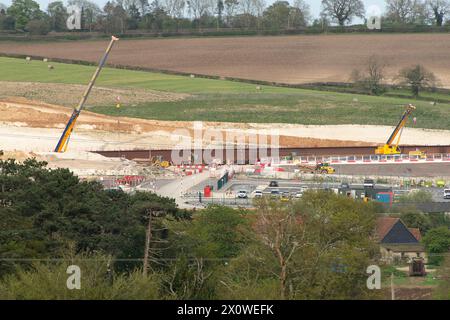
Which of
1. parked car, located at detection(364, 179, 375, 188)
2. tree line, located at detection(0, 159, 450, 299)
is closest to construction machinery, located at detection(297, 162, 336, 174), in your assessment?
parked car, located at detection(364, 179, 375, 188)

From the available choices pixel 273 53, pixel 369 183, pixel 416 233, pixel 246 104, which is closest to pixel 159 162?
pixel 369 183

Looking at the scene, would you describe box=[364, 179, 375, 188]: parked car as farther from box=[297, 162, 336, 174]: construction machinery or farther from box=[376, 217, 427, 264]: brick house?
box=[376, 217, 427, 264]: brick house

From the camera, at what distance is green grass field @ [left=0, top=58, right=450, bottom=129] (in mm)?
66500

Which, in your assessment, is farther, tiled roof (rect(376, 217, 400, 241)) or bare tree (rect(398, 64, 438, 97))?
bare tree (rect(398, 64, 438, 97))

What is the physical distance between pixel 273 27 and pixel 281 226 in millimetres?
77463

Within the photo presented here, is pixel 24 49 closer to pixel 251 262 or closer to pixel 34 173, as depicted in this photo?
pixel 34 173

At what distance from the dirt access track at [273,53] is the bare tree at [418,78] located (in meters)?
1.10

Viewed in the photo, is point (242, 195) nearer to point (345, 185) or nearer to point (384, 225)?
point (345, 185)

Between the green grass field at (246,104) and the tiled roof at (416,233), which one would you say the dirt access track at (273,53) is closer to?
the green grass field at (246,104)

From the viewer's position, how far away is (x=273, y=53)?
287ft

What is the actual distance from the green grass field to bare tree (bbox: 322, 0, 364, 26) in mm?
22244

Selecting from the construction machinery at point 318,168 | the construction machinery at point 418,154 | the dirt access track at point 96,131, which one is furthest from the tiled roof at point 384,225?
the dirt access track at point 96,131

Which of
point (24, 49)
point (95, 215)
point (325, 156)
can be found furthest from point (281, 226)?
point (24, 49)

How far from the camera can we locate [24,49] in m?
90.4
